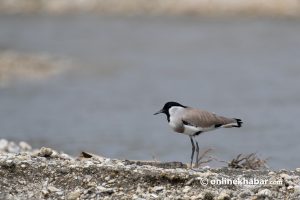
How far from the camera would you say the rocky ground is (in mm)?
7500

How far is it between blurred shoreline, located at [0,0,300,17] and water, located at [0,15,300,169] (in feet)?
2.03

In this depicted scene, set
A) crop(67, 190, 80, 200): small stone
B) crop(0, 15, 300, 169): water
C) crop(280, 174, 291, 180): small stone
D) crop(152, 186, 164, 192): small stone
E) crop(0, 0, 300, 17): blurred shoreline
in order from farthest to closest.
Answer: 1. crop(0, 0, 300, 17): blurred shoreline
2. crop(0, 15, 300, 169): water
3. crop(280, 174, 291, 180): small stone
4. crop(152, 186, 164, 192): small stone
5. crop(67, 190, 80, 200): small stone

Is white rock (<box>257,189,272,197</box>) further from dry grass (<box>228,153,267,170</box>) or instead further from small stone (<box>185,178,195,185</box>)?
dry grass (<box>228,153,267,170</box>)

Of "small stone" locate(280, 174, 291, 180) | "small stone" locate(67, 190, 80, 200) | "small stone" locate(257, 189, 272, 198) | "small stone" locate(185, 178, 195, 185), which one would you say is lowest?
"small stone" locate(67, 190, 80, 200)

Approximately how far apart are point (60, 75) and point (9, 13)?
11.2 m

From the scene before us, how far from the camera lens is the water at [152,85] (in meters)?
14.4

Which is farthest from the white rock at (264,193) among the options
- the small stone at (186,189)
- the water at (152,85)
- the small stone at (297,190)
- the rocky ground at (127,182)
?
the water at (152,85)

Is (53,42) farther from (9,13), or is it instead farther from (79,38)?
(9,13)

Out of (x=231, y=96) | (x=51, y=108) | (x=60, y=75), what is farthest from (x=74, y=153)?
(x=60, y=75)

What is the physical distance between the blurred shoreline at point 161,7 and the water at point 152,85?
617 millimetres

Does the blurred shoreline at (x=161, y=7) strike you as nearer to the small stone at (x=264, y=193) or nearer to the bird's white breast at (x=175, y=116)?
the bird's white breast at (x=175, y=116)

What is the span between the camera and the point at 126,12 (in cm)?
3059

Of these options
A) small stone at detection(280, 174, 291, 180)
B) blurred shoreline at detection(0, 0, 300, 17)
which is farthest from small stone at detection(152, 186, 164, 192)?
blurred shoreline at detection(0, 0, 300, 17)

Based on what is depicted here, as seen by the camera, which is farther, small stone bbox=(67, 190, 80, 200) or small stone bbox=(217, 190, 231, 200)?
small stone bbox=(67, 190, 80, 200)
